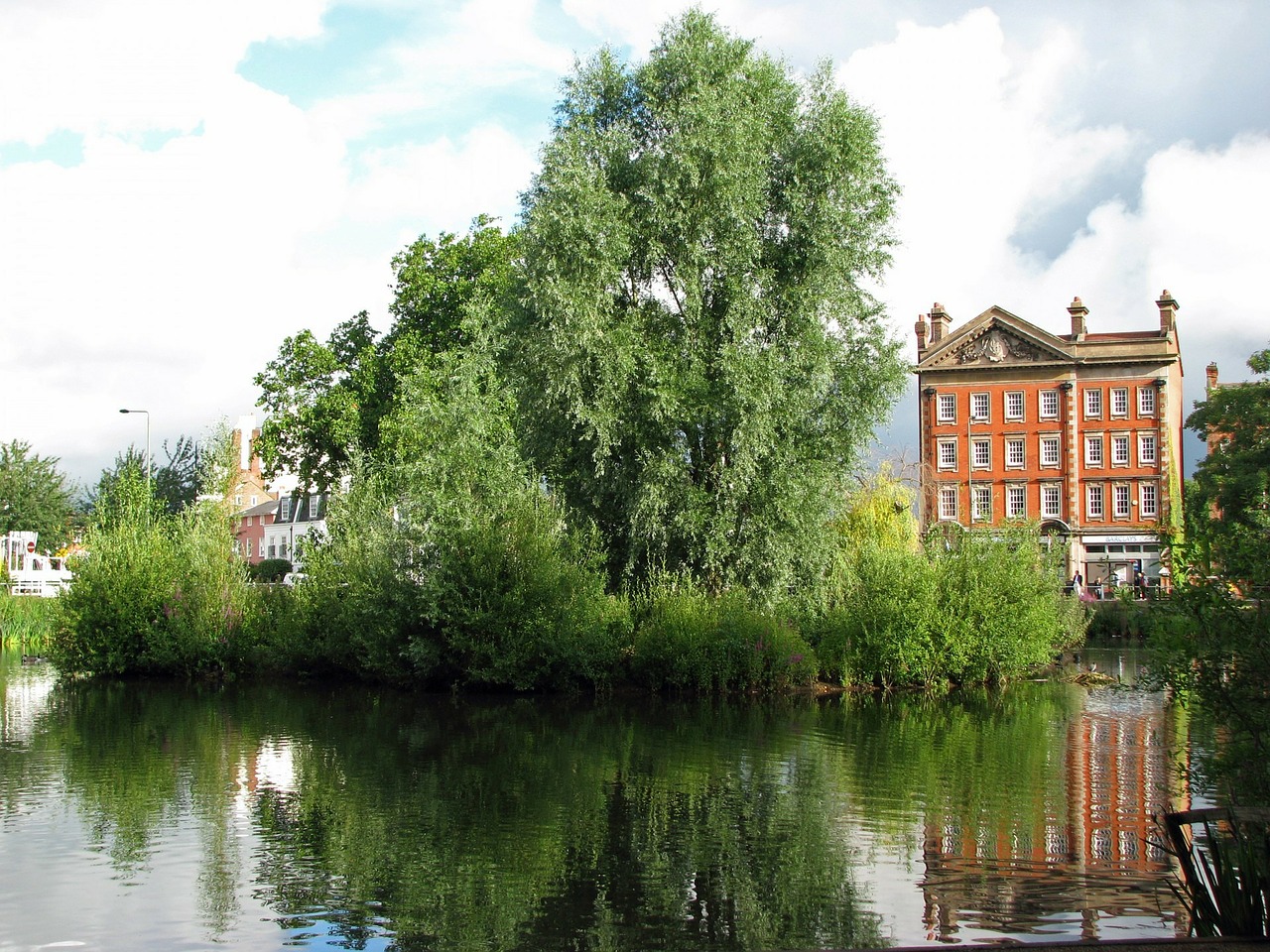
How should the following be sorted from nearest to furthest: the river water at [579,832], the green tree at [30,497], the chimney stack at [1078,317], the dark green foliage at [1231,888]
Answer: the dark green foliage at [1231,888], the river water at [579,832], the green tree at [30,497], the chimney stack at [1078,317]

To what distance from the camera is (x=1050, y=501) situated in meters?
76.1

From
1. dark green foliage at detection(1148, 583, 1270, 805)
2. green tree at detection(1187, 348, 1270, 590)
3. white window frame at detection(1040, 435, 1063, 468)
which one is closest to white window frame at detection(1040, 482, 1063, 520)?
white window frame at detection(1040, 435, 1063, 468)

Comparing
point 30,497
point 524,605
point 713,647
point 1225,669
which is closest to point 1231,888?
point 1225,669

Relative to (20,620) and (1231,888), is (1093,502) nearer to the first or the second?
(20,620)

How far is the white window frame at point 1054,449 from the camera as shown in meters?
75.6

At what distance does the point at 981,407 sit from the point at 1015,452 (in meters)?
3.47

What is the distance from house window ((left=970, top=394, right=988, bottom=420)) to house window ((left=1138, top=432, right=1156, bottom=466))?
9024 mm

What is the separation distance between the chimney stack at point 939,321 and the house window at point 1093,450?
11.2 meters

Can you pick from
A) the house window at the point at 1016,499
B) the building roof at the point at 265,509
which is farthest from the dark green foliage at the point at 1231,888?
the building roof at the point at 265,509

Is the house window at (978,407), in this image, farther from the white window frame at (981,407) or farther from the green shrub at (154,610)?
the green shrub at (154,610)

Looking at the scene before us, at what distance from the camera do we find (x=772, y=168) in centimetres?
3075

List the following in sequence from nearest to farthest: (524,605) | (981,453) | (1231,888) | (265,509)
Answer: (1231,888), (524,605), (981,453), (265,509)

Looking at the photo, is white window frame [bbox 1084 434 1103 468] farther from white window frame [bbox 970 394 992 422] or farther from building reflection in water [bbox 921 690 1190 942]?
building reflection in water [bbox 921 690 1190 942]

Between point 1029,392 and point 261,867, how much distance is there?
71139 millimetres
